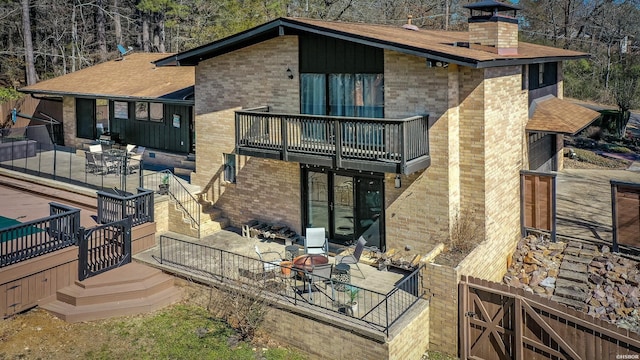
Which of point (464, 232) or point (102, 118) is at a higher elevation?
point (102, 118)

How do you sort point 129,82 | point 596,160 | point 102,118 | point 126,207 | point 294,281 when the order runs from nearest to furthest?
point 294,281 < point 126,207 < point 129,82 < point 102,118 < point 596,160

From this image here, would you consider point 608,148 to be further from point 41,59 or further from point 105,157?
point 41,59

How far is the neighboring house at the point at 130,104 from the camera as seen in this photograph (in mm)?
21969

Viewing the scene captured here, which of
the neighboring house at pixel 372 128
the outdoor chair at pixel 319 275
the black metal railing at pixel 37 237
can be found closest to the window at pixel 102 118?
the neighboring house at pixel 372 128

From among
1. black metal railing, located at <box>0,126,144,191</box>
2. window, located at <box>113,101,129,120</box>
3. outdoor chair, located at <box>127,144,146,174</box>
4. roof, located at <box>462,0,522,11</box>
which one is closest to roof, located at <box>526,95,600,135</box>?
roof, located at <box>462,0,522,11</box>

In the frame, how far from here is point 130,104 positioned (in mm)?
23844

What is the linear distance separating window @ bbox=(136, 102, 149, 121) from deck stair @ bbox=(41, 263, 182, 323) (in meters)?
10.4

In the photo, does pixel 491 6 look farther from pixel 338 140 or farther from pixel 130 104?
pixel 130 104

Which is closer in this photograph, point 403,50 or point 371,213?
point 403,50

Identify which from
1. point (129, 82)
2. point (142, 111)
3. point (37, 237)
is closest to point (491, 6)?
point (37, 237)

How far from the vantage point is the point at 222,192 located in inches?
721

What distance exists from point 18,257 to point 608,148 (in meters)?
27.4

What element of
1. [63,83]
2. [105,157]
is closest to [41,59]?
[63,83]

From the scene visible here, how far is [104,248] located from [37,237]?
174 cm
